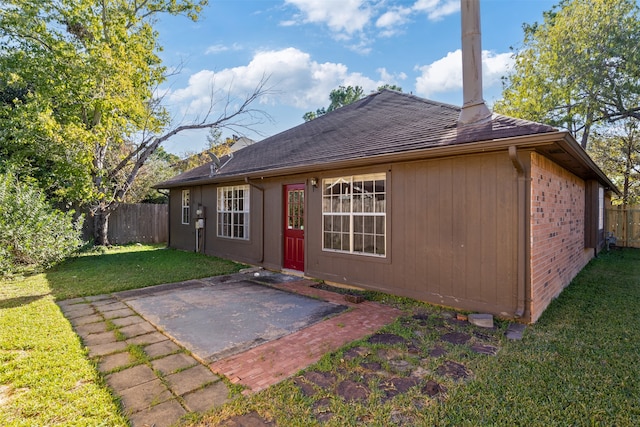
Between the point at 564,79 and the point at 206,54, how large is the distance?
595 inches

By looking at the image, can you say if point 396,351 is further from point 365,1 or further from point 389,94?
point 365,1

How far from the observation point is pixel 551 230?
5.16 metres

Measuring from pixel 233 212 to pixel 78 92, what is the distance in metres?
6.75

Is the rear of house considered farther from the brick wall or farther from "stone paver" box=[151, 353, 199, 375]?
"stone paver" box=[151, 353, 199, 375]

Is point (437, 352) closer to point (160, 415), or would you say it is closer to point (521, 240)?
point (521, 240)

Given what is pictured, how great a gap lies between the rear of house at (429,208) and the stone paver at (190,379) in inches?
135

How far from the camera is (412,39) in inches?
430

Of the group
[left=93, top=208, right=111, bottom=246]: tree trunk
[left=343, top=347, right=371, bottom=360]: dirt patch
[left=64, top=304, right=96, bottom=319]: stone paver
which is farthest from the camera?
[left=93, top=208, right=111, bottom=246]: tree trunk

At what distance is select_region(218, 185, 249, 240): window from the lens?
29.3ft

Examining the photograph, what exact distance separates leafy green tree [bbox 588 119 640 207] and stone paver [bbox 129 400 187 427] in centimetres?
2159

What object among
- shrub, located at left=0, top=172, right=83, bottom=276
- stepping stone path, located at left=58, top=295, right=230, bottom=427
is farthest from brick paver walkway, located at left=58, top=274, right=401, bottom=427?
shrub, located at left=0, top=172, right=83, bottom=276

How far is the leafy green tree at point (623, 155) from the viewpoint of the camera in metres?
16.3

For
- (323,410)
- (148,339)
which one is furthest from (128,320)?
(323,410)

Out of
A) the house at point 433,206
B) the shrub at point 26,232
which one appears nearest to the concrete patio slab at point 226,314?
the house at point 433,206
